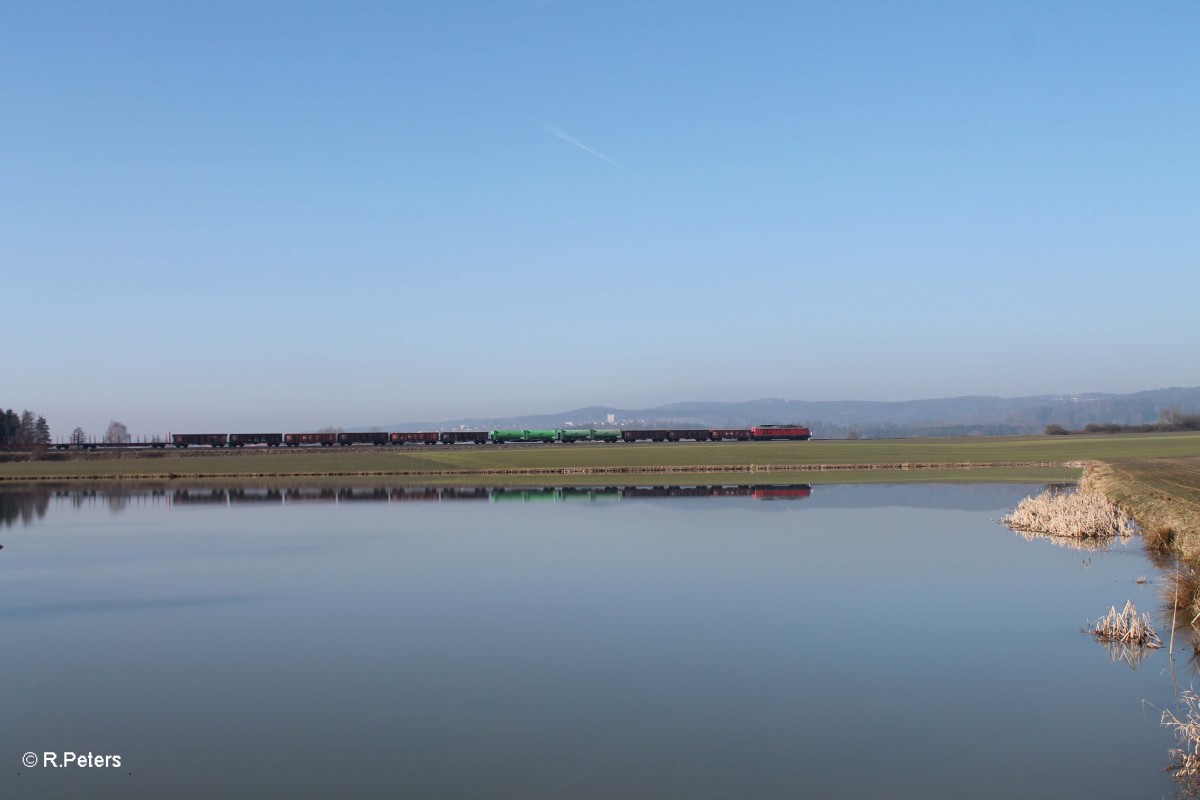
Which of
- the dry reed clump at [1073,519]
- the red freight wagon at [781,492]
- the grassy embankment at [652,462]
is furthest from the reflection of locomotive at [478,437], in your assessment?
the dry reed clump at [1073,519]

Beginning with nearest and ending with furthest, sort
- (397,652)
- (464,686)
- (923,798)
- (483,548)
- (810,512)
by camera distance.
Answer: (923,798), (464,686), (397,652), (483,548), (810,512)

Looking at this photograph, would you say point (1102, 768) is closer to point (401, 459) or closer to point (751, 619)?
point (751, 619)

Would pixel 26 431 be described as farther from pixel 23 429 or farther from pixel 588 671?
pixel 588 671

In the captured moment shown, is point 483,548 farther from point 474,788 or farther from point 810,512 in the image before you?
point 474,788

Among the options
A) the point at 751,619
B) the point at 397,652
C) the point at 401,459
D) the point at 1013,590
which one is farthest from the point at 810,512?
the point at 401,459

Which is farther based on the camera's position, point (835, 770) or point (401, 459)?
point (401, 459)

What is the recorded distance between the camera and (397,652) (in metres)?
17.8

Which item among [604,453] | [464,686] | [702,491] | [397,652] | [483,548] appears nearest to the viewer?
[464,686]

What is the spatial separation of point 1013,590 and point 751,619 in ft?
22.7

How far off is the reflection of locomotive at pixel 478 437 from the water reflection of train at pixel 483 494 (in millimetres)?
50414

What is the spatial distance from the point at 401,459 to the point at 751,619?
7478cm

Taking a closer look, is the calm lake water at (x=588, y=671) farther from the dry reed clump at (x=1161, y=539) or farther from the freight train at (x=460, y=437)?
the freight train at (x=460, y=437)

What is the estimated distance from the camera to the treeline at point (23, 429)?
136500mm

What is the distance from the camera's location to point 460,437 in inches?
4983
